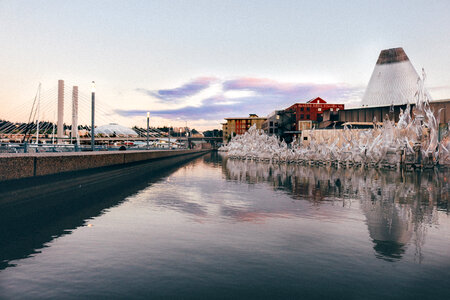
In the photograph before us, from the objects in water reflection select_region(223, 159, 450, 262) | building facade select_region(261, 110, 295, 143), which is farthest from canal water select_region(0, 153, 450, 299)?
building facade select_region(261, 110, 295, 143)

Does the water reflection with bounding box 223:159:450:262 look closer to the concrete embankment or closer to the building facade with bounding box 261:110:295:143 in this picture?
the concrete embankment

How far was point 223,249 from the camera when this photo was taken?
7.36 metres

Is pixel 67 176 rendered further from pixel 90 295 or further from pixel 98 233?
pixel 90 295

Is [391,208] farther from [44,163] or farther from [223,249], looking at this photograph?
[44,163]

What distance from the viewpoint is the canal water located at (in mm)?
5305

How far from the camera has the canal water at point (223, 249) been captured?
530 cm

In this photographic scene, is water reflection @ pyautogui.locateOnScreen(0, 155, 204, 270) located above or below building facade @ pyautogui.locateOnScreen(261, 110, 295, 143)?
below

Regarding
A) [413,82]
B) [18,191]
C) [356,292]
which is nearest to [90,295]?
[356,292]

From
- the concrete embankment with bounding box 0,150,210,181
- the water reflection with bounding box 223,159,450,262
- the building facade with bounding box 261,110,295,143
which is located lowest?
the water reflection with bounding box 223,159,450,262

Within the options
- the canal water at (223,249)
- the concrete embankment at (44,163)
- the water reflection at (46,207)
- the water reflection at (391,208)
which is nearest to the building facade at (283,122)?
the concrete embankment at (44,163)

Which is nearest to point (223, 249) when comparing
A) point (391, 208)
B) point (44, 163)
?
point (391, 208)

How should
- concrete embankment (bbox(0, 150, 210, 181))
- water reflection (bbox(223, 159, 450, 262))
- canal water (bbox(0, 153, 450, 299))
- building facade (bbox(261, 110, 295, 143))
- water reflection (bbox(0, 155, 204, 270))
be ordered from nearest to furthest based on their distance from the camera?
canal water (bbox(0, 153, 450, 299)) → water reflection (bbox(0, 155, 204, 270)) → water reflection (bbox(223, 159, 450, 262)) → concrete embankment (bbox(0, 150, 210, 181)) → building facade (bbox(261, 110, 295, 143))

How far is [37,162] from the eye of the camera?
14266 millimetres

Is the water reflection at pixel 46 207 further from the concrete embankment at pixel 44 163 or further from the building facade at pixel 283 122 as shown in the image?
the building facade at pixel 283 122
